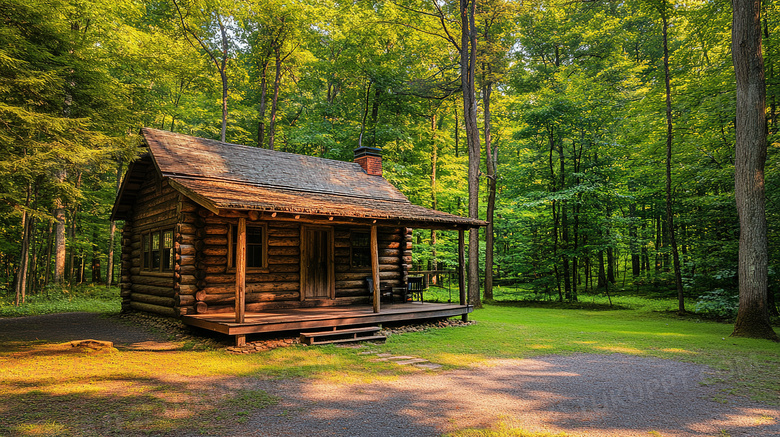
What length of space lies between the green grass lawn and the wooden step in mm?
389

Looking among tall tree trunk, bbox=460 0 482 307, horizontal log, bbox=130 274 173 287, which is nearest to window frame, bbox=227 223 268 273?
horizontal log, bbox=130 274 173 287

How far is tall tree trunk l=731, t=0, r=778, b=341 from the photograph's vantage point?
1086 cm

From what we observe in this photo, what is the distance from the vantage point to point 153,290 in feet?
40.2

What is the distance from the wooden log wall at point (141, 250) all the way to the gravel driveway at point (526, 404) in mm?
6339

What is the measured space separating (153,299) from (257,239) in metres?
4.00

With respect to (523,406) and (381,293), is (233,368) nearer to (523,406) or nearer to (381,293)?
(523,406)

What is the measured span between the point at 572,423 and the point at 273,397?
3.72 metres

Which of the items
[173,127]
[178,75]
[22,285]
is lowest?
[22,285]

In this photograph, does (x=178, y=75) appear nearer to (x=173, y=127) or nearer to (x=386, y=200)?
(x=173, y=127)

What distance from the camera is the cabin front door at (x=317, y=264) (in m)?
11.8

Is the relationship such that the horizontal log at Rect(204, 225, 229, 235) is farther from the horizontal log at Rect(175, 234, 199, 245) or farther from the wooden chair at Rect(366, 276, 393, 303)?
the wooden chair at Rect(366, 276, 393, 303)

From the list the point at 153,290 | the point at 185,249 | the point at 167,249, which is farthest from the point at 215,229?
the point at 153,290

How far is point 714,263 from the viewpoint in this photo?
14250mm

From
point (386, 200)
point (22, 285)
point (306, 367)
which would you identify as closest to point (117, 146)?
point (306, 367)
